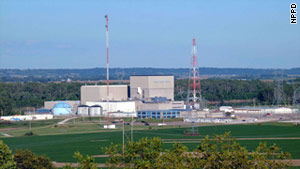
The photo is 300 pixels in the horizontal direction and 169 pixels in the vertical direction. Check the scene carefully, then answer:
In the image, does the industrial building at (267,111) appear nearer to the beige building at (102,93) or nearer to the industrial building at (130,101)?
the industrial building at (130,101)

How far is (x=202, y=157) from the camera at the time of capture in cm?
3070

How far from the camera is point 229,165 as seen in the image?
95.8ft

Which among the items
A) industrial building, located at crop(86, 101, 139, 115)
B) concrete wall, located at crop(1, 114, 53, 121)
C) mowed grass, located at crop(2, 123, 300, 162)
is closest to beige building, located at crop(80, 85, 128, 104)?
industrial building, located at crop(86, 101, 139, 115)

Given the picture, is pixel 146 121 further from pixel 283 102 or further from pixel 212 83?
pixel 212 83

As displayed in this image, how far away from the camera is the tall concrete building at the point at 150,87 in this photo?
12325 centimetres

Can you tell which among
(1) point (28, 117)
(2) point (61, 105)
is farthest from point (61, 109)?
(1) point (28, 117)

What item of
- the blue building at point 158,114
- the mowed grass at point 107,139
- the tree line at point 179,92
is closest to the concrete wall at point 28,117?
the blue building at point 158,114

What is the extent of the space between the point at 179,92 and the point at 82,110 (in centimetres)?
4873

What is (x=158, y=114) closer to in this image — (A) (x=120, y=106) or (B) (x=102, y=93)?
(A) (x=120, y=106)

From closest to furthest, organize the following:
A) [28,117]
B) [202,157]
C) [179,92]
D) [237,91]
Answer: [202,157] < [28,117] < [179,92] < [237,91]

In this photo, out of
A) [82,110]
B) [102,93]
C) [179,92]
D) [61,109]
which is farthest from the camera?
[179,92]

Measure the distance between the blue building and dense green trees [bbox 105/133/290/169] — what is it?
7777 cm

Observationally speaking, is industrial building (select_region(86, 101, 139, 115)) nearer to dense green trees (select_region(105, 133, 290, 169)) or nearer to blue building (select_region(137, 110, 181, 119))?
blue building (select_region(137, 110, 181, 119))

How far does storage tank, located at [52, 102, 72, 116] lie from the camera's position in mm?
118750
